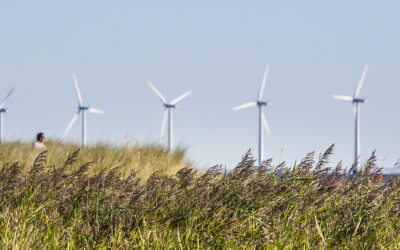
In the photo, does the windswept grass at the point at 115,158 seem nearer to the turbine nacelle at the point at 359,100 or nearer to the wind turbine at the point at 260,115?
the wind turbine at the point at 260,115

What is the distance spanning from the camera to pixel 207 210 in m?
5.79

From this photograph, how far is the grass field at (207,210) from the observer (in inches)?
215

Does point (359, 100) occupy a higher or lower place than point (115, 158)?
higher

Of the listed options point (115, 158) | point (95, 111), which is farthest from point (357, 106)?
point (115, 158)

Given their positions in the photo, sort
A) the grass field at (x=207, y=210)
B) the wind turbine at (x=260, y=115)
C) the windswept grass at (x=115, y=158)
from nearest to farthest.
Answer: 1. the grass field at (x=207, y=210)
2. the windswept grass at (x=115, y=158)
3. the wind turbine at (x=260, y=115)

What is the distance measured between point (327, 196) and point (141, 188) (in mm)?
2257

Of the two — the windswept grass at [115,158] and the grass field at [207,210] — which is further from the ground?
the windswept grass at [115,158]

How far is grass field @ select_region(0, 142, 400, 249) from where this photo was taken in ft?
17.9

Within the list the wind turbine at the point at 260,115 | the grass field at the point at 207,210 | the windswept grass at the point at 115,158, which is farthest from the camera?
the wind turbine at the point at 260,115

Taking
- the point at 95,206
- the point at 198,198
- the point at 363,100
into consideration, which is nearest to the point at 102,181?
the point at 95,206

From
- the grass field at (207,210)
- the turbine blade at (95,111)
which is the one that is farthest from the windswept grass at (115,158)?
the turbine blade at (95,111)

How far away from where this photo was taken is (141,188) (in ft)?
21.3

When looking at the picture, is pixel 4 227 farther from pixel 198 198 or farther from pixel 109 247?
pixel 198 198

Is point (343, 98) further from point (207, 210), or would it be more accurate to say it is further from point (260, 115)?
point (207, 210)
